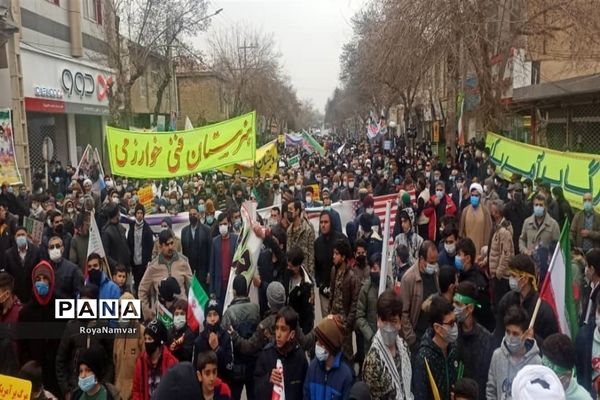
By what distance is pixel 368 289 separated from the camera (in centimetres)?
579

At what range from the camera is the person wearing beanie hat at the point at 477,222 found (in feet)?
29.8

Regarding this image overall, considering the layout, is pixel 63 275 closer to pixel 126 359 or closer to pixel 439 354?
pixel 126 359

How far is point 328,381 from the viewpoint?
13.2 ft

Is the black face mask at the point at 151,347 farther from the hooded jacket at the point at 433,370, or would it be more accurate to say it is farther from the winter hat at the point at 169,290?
the hooded jacket at the point at 433,370

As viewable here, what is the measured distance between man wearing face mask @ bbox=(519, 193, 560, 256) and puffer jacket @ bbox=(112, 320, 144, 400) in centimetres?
484

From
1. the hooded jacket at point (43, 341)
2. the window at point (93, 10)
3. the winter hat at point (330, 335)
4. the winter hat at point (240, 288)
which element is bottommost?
the hooded jacket at point (43, 341)

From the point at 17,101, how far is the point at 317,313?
55.3ft

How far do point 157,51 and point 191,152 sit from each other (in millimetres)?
19719

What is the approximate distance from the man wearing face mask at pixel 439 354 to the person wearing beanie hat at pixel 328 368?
0.43 m

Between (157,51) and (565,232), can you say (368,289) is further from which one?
(157,51)

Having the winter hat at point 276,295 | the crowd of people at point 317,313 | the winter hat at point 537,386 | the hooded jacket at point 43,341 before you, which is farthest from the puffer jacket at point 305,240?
the winter hat at point 537,386

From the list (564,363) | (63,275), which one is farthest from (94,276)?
(564,363)

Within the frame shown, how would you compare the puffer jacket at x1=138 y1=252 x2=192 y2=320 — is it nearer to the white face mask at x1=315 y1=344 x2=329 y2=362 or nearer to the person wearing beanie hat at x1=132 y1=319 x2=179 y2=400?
the person wearing beanie hat at x1=132 y1=319 x2=179 y2=400

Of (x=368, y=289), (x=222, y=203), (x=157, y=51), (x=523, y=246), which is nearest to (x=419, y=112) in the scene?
(x=157, y=51)
